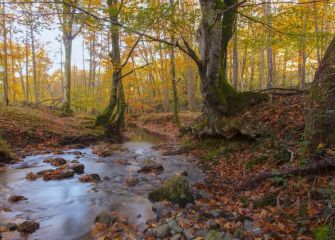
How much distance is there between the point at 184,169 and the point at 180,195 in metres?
3.16

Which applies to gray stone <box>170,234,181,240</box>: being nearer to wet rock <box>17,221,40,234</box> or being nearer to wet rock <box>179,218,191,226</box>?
wet rock <box>179,218,191,226</box>

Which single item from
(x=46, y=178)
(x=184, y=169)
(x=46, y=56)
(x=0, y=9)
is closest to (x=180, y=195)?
(x=184, y=169)

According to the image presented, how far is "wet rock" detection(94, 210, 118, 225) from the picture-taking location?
5053 mm

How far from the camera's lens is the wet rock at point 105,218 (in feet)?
16.6

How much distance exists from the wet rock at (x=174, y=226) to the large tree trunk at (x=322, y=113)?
8.44 ft

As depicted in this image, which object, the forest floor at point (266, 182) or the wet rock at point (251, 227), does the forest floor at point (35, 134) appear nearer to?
the forest floor at point (266, 182)

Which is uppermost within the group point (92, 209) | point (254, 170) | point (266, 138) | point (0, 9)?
point (0, 9)

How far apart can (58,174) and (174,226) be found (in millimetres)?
4722

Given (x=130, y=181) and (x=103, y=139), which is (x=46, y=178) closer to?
(x=130, y=181)

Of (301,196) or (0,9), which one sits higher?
(0,9)

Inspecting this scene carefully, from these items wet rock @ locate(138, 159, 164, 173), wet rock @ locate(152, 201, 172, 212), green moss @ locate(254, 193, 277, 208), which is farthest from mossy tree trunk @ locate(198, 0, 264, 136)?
green moss @ locate(254, 193, 277, 208)

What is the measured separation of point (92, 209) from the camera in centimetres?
589

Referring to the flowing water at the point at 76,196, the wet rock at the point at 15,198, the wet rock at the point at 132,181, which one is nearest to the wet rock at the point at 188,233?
the flowing water at the point at 76,196

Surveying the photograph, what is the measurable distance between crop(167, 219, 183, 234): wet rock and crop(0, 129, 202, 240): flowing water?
2.25ft
